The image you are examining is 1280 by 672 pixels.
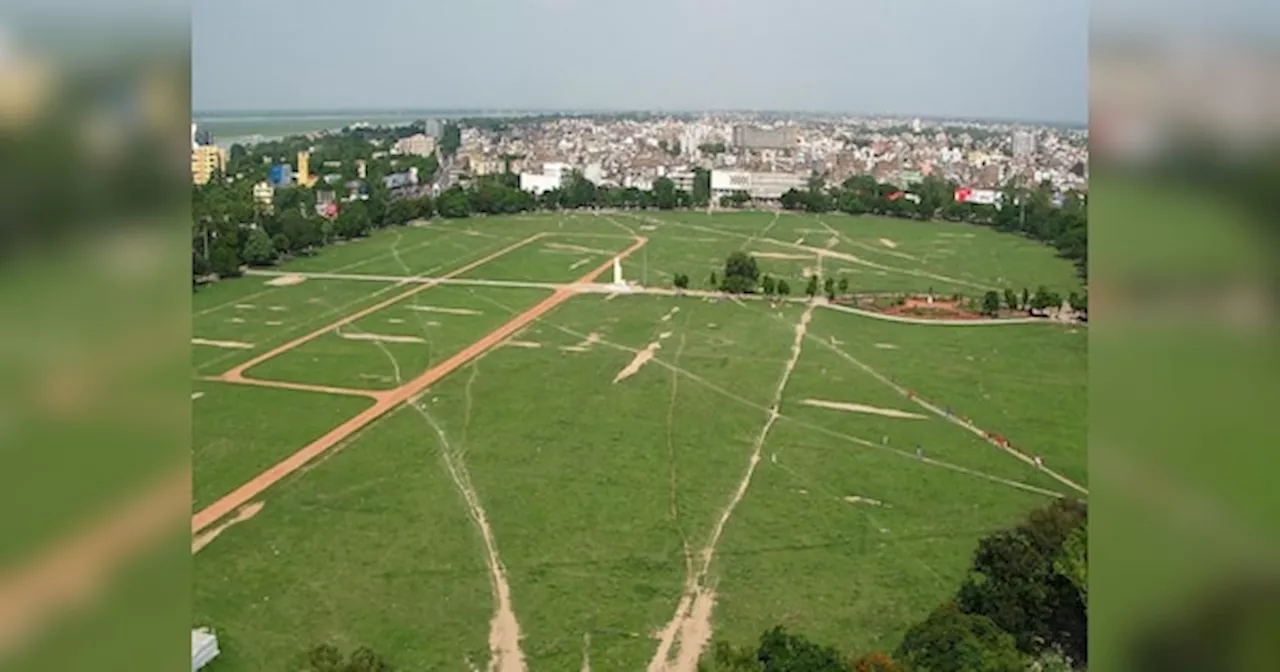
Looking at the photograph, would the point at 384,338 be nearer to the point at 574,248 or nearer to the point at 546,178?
the point at 574,248

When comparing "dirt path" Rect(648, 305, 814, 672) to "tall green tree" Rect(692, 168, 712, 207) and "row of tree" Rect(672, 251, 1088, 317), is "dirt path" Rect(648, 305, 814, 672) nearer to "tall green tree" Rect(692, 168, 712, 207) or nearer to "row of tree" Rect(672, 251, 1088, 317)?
"row of tree" Rect(672, 251, 1088, 317)

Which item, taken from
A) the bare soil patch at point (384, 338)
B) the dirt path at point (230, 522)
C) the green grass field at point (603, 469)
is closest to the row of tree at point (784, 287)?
the green grass field at point (603, 469)

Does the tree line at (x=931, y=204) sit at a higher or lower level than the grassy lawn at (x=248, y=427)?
higher

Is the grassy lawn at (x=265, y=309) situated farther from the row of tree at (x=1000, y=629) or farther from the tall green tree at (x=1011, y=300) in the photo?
the tall green tree at (x=1011, y=300)

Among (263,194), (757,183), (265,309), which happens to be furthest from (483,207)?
(265,309)

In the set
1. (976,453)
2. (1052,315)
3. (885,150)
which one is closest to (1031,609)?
(976,453)

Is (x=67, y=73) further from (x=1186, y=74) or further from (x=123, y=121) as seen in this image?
(x=1186, y=74)
